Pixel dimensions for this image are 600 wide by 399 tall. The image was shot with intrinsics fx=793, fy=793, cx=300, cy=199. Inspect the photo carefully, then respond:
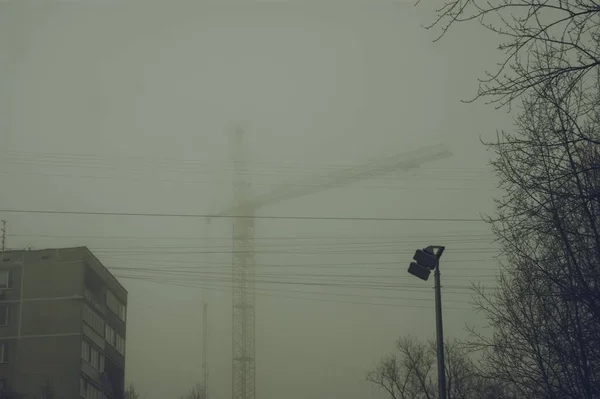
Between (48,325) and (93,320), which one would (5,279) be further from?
(93,320)

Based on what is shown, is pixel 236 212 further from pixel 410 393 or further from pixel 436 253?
pixel 436 253

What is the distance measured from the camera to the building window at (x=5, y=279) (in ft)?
223

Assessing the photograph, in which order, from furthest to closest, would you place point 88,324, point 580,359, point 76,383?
1. point 88,324
2. point 76,383
3. point 580,359

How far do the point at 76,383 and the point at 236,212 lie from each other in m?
68.4

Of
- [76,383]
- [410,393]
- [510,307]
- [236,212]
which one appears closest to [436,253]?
[510,307]

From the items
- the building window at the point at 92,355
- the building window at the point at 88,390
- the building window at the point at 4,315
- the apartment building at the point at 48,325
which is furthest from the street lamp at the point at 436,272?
the building window at the point at 4,315

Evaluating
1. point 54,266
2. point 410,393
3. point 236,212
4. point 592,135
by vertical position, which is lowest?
point 410,393

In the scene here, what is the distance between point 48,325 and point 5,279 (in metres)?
5.66

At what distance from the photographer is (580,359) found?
19.9 metres

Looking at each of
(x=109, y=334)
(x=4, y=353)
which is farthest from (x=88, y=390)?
(x=109, y=334)

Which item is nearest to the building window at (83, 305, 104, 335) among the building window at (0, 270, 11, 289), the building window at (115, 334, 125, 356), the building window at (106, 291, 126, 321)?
the building window at (106, 291, 126, 321)

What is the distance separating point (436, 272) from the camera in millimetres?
21891

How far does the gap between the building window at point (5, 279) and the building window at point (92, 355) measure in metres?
8.15

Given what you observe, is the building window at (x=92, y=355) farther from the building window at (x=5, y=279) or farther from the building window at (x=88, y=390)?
the building window at (x=5, y=279)
